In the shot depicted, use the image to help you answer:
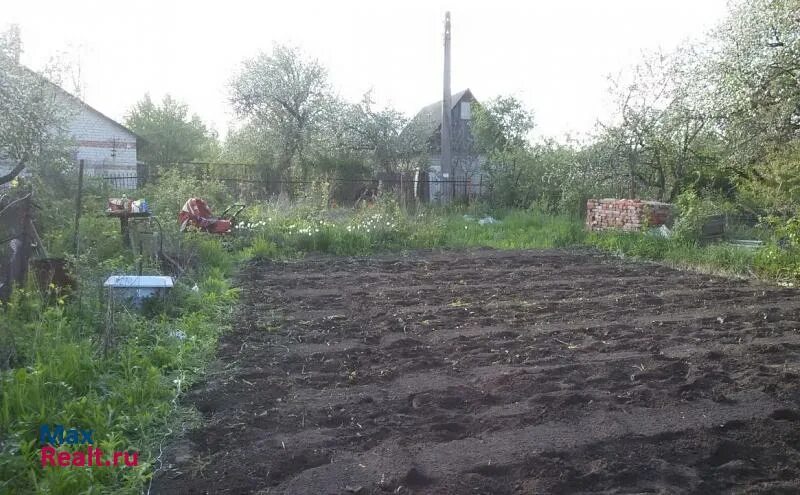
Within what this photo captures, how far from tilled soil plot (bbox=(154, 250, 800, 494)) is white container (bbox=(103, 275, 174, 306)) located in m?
0.87

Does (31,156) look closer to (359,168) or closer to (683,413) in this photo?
(683,413)

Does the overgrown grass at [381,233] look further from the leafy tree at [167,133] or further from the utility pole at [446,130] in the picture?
the leafy tree at [167,133]

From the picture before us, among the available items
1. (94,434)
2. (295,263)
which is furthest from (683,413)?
(295,263)

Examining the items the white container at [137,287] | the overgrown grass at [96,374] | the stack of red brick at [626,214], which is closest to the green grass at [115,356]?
the overgrown grass at [96,374]

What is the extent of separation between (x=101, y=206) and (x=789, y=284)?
1096 cm

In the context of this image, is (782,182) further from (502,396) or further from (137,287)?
(137,287)

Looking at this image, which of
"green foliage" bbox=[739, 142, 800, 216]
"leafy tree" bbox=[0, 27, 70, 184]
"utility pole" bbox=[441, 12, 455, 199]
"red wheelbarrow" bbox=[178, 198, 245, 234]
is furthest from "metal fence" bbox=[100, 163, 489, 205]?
"green foliage" bbox=[739, 142, 800, 216]

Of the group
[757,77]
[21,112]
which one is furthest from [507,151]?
[21,112]

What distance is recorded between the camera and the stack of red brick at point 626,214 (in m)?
12.2

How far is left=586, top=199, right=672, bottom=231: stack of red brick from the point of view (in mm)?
12164

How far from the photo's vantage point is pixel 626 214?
497 inches

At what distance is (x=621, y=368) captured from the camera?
461cm

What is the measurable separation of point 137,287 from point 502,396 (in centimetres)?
377

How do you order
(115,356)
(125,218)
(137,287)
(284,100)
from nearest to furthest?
(115,356) < (137,287) < (125,218) < (284,100)
